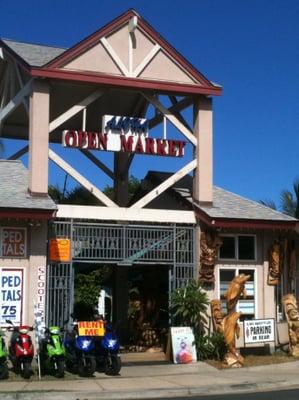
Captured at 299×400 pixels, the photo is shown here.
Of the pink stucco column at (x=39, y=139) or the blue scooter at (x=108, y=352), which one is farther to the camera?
the pink stucco column at (x=39, y=139)

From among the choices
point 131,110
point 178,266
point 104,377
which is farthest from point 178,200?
point 104,377

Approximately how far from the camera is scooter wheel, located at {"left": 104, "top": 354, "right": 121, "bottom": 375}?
1571cm

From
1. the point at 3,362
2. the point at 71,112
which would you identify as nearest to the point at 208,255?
the point at 71,112

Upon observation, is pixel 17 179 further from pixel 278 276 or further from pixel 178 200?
pixel 278 276

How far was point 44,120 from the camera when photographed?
59.9ft

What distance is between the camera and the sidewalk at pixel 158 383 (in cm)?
1323

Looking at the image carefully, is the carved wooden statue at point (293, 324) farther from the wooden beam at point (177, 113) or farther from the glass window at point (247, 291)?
the wooden beam at point (177, 113)

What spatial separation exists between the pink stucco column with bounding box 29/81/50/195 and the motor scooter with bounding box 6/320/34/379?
13.6ft

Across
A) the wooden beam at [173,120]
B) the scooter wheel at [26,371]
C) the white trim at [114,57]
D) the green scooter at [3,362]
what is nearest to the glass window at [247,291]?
the wooden beam at [173,120]

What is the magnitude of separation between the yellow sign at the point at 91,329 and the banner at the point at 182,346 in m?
2.88

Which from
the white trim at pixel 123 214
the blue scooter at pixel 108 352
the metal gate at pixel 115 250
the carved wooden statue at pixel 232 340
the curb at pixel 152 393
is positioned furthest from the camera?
the white trim at pixel 123 214

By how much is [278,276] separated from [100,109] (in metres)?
8.39

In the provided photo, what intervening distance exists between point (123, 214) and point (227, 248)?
316 cm

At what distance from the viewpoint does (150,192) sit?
64.5 feet
